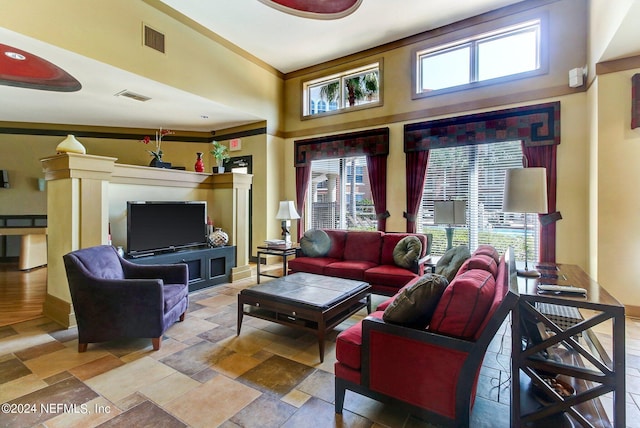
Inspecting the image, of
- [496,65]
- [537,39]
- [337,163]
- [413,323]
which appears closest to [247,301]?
[413,323]

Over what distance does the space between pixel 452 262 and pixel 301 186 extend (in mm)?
3955

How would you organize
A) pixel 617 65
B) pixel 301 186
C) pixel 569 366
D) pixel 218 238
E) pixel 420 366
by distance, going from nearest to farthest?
pixel 569 366 < pixel 420 366 < pixel 617 65 < pixel 218 238 < pixel 301 186

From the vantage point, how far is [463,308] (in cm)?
160

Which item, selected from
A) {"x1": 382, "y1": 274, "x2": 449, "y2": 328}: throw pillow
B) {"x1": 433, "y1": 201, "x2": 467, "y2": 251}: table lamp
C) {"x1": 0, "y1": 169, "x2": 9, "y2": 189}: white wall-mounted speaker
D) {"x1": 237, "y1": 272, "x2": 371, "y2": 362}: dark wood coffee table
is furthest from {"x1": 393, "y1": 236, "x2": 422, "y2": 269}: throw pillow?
{"x1": 0, "y1": 169, "x2": 9, "y2": 189}: white wall-mounted speaker

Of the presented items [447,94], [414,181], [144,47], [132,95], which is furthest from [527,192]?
[132,95]

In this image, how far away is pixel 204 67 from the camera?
4984 millimetres

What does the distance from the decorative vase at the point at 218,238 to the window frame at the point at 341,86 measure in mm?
3112

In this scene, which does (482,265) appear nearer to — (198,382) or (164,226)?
(198,382)

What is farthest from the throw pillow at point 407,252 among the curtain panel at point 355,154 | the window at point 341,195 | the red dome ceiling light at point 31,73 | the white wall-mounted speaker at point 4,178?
the white wall-mounted speaker at point 4,178

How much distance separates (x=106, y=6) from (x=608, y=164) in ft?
20.6

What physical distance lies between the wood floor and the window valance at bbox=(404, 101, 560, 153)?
5.74 m

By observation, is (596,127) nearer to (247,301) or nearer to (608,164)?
(608,164)

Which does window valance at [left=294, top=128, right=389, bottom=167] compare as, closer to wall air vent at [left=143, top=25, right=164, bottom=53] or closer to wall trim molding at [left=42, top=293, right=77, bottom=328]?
wall air vent at [left=143, top=25, right=164, bottom=53]

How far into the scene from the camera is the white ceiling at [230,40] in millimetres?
4246
